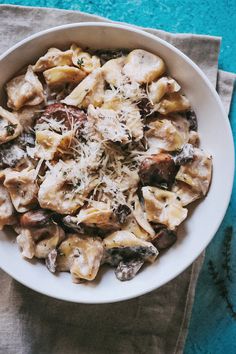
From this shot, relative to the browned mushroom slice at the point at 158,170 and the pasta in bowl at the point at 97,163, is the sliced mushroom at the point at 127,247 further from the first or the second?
the browned mushroom slice at the point at 158,170

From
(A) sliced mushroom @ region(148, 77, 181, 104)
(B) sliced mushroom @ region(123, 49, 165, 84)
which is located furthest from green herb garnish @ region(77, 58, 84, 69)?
(A) sliced mushroom @ region(148, 77, 181, 104)

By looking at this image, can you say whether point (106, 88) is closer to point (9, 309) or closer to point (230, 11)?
point (230, 11)

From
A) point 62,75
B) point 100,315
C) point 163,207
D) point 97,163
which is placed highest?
point 62,75

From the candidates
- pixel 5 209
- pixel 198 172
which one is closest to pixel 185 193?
pixel 198 172

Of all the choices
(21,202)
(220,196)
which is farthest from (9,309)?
(220,196)

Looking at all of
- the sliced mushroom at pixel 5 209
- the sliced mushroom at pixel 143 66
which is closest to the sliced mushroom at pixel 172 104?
the sliced mushroom at pixel 143 66

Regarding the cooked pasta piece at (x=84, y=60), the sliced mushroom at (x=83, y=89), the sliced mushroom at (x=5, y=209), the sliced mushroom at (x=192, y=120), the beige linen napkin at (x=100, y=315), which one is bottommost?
the beige linen napkin at (x=100, y=315)

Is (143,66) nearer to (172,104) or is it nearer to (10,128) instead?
(172,104)
